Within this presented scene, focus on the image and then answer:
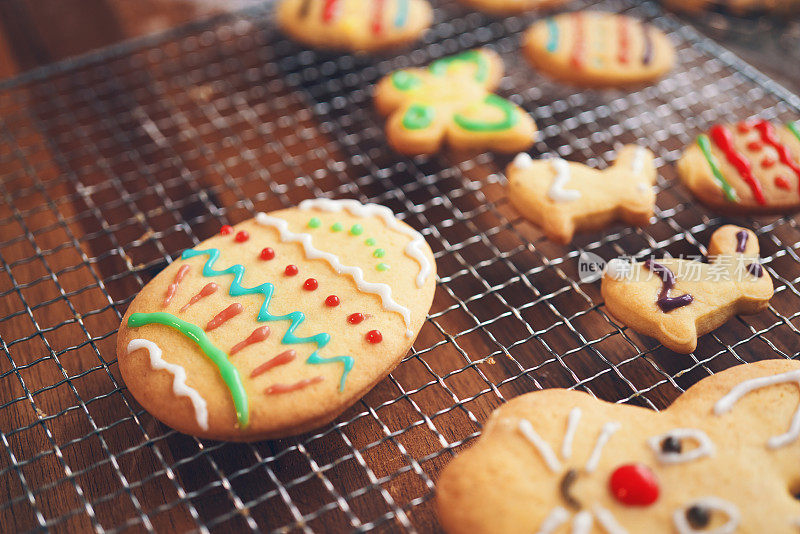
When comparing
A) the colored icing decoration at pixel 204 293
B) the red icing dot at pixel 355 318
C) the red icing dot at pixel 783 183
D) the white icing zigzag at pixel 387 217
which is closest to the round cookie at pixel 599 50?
the red icing dot at pixel 783 183

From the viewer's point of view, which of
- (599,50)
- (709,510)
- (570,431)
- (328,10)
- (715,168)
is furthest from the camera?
(328,10)

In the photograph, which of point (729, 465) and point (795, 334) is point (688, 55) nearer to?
point (795, 334)

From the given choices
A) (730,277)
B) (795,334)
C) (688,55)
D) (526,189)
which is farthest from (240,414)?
(688,55)

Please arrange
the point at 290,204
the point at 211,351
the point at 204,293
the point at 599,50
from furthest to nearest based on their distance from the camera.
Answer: the point at 599,50 < the point at 290,204 < the point at 204,293 < the point at 211,351

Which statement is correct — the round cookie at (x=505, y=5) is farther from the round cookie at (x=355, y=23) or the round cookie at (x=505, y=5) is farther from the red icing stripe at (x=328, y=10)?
the red icing stripe at (x=328, y=10)

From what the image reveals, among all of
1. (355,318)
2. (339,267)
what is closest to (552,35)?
(339,267)

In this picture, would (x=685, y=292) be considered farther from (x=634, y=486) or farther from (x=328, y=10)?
(x=328, y=10)

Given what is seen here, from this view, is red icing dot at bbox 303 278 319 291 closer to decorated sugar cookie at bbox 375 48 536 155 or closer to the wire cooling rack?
the wire cooling rack
